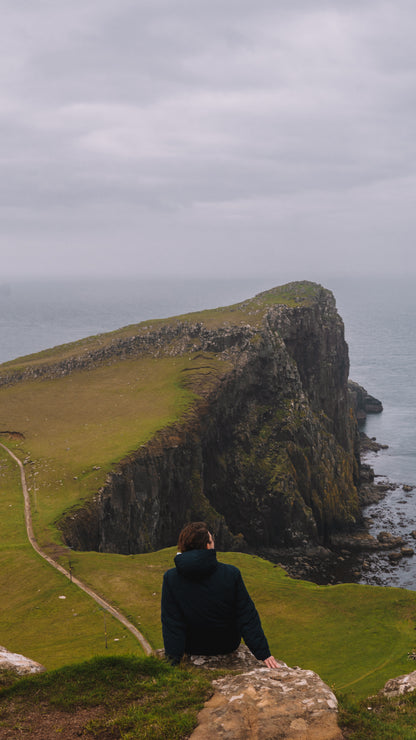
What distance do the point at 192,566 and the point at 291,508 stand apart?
58811 millimetres

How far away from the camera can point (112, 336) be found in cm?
8675

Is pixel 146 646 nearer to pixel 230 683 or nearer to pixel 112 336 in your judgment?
pixel 230 683

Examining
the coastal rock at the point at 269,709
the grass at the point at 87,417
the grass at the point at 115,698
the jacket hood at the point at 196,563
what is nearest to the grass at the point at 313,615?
the grass at the point at 87,417

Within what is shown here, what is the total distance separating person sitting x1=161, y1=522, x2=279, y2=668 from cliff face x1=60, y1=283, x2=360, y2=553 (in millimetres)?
31794

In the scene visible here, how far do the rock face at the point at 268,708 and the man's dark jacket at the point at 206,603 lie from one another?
2.17 feet

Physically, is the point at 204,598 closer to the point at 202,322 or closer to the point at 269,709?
the point at 269,709

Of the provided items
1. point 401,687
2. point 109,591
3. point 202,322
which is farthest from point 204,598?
point 202,322

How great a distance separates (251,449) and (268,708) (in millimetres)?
60318

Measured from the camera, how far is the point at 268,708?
945cm

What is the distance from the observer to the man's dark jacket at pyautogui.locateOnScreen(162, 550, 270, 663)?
981cm

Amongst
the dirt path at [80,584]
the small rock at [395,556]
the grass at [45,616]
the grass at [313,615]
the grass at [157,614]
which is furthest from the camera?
the small rock at [395,556]

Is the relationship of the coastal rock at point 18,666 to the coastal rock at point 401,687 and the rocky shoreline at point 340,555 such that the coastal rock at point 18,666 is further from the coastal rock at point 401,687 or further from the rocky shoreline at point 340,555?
the rocky shoreline at point 340,555

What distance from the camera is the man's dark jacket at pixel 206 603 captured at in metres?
9.81

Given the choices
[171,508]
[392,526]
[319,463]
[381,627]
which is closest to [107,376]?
[171,508]
